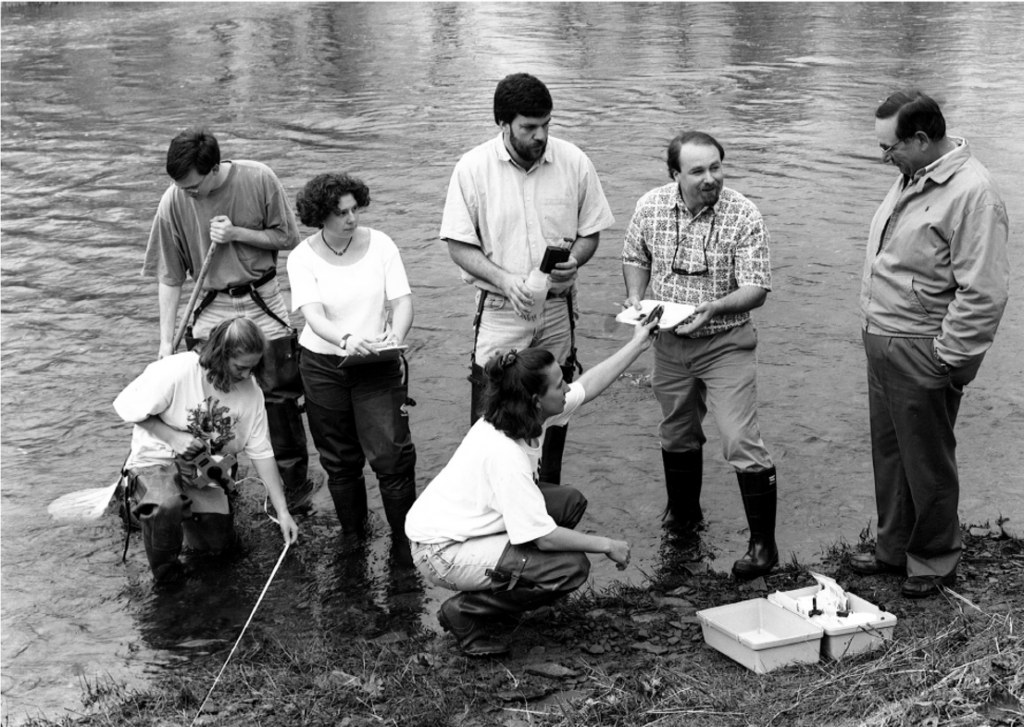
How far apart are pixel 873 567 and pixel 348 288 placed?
2.92 m

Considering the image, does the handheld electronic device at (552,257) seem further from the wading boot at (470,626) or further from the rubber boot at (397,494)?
the wading boot at (470,626)

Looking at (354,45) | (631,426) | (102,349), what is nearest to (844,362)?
(631,426)

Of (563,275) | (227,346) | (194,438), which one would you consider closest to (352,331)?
(227,346)

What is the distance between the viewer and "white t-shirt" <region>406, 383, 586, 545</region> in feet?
17.4

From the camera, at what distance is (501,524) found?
5.45 m

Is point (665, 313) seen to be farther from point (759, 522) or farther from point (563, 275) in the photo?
point (759, 522)

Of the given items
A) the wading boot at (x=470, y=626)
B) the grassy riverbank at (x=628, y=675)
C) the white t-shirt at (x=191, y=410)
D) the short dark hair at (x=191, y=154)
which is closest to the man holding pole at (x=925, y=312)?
the grassy riverbank at (x=628, y=675)

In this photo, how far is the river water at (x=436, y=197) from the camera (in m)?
6.59

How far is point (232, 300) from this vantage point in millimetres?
7082

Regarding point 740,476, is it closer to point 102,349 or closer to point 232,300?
point 232,300

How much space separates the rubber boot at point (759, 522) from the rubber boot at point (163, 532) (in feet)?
9.15

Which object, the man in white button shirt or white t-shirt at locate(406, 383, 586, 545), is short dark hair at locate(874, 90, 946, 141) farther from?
white t-shirt at locate(406, 383, 586, 545)

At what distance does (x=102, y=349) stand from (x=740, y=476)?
19.5 ft

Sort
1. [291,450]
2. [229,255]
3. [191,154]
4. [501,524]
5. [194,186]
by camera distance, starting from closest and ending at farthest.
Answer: [501,524] → [191,154] → [194,186] → [229,255] → [291,450]
